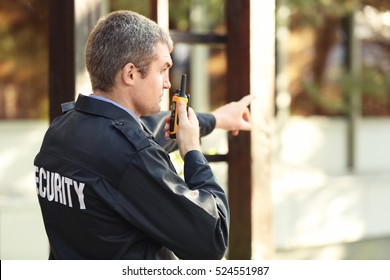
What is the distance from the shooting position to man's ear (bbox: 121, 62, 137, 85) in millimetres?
1963

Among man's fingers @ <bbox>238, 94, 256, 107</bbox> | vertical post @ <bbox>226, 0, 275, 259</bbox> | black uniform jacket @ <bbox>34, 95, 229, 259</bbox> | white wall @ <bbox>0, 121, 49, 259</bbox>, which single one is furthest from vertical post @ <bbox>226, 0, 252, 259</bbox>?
white wall @ <bbox>0, 121, 49, 259</bbox>

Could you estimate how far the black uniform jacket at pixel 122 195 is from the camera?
6.10 ft

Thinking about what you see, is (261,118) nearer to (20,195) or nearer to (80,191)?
(80,191)

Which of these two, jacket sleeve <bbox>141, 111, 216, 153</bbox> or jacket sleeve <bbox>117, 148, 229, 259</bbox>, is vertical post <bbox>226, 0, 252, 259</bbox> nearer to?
jacket sleeve <bbox>141, 111, 216, 153</bbox>

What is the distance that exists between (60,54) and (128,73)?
3.33ft

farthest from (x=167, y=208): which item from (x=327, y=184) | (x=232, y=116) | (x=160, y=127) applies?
(x=327, y=184)

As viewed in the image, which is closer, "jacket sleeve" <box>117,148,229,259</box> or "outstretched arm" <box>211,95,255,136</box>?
"jacket sleeve" <box>117,148,229,259</box>

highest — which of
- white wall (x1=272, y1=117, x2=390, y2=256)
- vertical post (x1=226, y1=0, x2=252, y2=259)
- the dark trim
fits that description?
the dark trim

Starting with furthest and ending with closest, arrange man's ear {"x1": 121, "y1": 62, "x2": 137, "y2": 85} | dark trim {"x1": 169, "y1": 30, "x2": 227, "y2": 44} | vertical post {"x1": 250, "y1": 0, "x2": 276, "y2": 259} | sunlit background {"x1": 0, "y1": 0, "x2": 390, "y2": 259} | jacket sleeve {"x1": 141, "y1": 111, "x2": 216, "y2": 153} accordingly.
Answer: sunlit background {"x1": 0, "y1": 0, "x2": 390, "y2": 259}, dark trim {"x1": 169, "y1": 30, "x2": 227, "y2": 44}, vertical post {"x1": 250, "y1": 0, "x2": 276, "y2": 259}, jacket sleeve {"x1": 141, "y1": 111, "x2": 216, "y2": 153}, man's ear {"x1": 121, "y1": 62, "x2": 137, "y2": 85}

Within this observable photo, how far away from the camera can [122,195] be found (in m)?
1.86

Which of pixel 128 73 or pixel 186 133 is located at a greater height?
pixel 128 73

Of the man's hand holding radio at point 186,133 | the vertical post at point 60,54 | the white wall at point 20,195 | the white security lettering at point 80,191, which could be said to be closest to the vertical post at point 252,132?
the vertical post at point 60,54

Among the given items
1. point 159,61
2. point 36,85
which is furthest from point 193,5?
point 159,61

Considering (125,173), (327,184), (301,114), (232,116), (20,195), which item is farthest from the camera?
(301,114)
